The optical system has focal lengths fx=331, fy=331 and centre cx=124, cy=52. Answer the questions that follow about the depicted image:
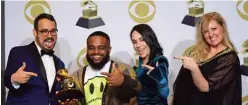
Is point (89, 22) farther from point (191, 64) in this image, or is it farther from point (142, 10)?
point (191, 64)

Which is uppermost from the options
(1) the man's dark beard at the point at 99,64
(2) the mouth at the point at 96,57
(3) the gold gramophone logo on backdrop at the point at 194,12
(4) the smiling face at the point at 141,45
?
(3) the gold gramophone logo on backdrop at the point at 194,12

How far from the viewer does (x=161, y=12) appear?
82.3 inches

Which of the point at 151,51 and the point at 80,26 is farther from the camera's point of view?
the point at 80,26

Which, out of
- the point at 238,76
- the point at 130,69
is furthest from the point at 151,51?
the point at 238,76

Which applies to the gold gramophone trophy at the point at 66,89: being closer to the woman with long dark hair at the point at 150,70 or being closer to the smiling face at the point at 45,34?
the smiling face at the point at 45,34

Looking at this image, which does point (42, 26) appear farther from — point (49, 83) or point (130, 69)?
point (130, 69)

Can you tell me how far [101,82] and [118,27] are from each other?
58 cm

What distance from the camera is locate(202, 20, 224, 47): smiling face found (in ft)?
4.86

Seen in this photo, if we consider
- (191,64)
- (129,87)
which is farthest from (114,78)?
(191,64)

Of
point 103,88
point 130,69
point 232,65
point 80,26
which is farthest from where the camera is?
point 80,26

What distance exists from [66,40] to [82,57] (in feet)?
0.48

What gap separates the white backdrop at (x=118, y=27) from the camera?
2070 mm

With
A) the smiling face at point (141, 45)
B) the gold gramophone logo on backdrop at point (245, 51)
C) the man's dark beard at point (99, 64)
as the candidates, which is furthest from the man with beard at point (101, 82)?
the gold gramophone logo on backdrop at point (245, 51)

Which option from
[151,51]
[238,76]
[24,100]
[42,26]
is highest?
[42,26]
